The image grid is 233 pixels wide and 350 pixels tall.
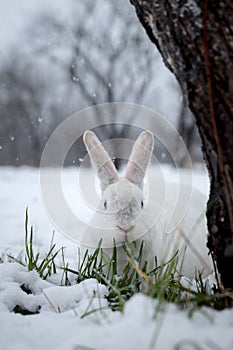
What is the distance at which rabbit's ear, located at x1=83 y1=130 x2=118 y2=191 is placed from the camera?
3043 millimetres

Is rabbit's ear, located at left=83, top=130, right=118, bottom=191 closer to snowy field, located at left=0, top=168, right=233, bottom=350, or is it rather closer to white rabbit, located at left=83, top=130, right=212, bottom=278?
white rabbit, located at left=83, top=130, right=212, bottom=278

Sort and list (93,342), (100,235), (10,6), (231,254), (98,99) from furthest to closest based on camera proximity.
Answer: (10,6), (98,99), (100,235), (231,254), (93,342)

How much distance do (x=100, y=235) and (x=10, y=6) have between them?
42.9 feet

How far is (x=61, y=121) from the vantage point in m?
14.1

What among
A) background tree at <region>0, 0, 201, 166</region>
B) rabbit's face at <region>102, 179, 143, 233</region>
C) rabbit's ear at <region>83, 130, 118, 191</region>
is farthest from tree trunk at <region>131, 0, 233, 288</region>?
background tree at <region>0, 0, 201, 166</region>

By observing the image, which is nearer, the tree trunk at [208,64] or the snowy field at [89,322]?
the snowy field at [89,322]

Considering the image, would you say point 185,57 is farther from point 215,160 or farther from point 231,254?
point 231,254

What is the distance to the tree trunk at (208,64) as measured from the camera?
4.58ft

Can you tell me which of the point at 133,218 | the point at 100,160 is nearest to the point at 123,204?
the point at 133,218

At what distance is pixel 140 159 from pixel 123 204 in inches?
22.8

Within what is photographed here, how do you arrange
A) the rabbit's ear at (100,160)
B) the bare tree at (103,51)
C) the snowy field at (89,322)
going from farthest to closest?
the bare tree at (103,51) → the rabbit's ear at (100,160) → the snowy field at (89,322)

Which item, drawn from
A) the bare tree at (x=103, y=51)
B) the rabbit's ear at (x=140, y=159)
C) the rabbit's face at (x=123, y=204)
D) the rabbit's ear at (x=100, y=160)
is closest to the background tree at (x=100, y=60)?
the bare tree at (x=103, y=51)

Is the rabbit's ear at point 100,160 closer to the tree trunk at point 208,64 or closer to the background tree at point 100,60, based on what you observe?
the tree trunk at point 208,64

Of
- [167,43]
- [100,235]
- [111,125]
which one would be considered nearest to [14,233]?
[100,235]
